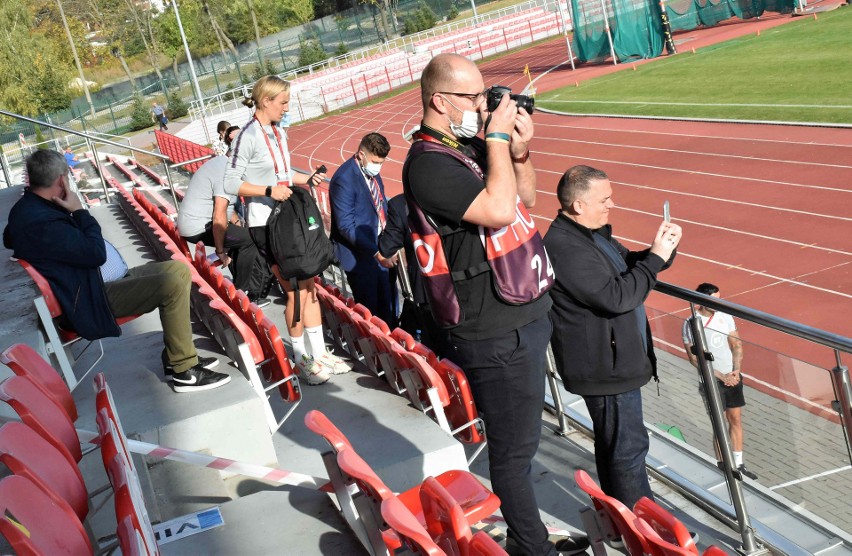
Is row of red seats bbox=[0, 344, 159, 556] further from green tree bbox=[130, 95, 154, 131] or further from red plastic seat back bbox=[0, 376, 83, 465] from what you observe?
green tree bbox=[130, 95, 154, 131]

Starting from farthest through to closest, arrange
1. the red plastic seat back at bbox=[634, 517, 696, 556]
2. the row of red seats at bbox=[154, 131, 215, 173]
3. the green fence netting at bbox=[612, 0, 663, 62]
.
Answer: the green fence netting at bbox=[612, 0, 663, 62], the row of red seats at bbox=[154, 131, 215, 173], the red plastic seat back at bbox=[634, 517, 696, 556]

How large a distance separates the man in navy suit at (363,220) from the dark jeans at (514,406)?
9.47 feet

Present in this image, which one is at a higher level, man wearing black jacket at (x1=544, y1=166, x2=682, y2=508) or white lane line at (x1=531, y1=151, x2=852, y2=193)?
man wearing black jacket at (x1=544, y1=166, x2=682, y2=508)

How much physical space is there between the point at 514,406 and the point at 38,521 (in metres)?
1.57

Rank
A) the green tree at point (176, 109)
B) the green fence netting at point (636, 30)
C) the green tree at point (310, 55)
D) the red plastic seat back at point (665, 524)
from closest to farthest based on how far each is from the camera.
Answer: the red plastic seat back at point (665, 524) → the green fence netting at point (636, 30) → the green tree at point (176, 109) → the green tree at point (310, 55)

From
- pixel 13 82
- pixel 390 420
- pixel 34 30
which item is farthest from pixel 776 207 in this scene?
pixel 34 30

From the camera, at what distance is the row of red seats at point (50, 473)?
2.27m

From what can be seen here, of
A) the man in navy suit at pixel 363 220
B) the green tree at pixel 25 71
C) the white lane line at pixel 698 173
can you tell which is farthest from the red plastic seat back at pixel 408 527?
the green tree at pixel 25 71

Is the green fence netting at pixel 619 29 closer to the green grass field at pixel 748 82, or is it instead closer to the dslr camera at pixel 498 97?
the green grass field at pixel 748 82

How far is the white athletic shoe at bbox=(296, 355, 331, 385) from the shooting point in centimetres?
536

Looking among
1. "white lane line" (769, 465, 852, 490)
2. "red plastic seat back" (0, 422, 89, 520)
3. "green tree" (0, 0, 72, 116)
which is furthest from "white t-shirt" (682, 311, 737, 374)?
"green tree" (0, 0, 72, 116)

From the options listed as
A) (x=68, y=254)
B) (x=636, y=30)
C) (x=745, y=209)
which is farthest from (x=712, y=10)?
(x=68, y=254)

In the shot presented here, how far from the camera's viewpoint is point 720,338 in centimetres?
394

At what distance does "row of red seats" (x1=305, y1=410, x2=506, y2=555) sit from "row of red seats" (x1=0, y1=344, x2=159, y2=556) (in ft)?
2.21
